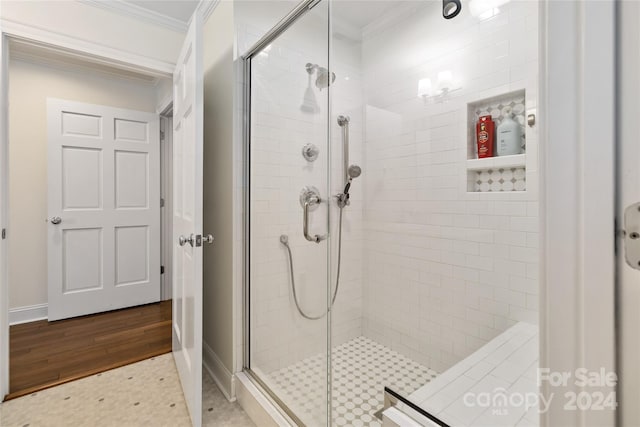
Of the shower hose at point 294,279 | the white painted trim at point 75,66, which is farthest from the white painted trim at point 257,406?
the white painted trim at point 75,66

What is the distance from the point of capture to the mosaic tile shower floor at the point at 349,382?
4.25ft

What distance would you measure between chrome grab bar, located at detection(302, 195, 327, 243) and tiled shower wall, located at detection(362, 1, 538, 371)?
41 centimetres

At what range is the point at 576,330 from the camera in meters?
0.49

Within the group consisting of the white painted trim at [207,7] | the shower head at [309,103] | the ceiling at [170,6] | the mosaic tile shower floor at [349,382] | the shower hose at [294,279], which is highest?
the ceiling at [170,6]

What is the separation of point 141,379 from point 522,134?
2.33m

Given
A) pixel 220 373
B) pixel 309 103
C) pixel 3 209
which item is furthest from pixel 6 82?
pixel 220 373

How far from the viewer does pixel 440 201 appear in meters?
1.48

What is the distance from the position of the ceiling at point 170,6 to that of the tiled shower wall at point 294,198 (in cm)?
68

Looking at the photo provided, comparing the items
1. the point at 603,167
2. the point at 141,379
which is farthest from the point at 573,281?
the point at 141,379

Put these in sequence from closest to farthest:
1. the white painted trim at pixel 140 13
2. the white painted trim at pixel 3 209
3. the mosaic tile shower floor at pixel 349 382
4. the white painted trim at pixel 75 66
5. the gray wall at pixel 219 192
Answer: the mosaic tile shower floor at pixel 349 382 → the white painted trim at pixel 3 209 → the gray wall at pixel 219 192 → the white painted trim at pixel 140 13 → the white painted trim at pixel 75 66

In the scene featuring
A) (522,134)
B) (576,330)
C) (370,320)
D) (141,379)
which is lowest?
(141,379)

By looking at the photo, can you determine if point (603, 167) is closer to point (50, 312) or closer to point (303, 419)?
point (303, 419)

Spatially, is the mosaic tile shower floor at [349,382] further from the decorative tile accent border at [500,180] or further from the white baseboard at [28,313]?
the white baseboard at [28,313]

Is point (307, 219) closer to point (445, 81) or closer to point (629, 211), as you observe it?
point (445, 81)
